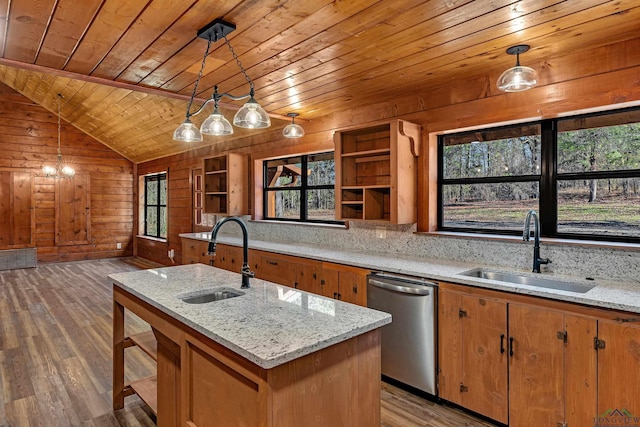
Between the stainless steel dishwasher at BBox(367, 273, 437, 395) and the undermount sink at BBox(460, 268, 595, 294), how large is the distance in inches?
14.7

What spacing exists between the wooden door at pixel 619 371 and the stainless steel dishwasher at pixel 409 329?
95cm

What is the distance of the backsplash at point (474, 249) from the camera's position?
8.10 ft

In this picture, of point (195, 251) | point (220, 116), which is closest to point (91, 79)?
point (220, 116)

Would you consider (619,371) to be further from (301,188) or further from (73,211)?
(73,211)

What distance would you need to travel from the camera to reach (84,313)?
467 cm

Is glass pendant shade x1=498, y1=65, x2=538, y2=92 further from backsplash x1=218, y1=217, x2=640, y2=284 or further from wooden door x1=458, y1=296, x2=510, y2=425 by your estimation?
wooden door x1=458, y1=296, x2=510, y2=425

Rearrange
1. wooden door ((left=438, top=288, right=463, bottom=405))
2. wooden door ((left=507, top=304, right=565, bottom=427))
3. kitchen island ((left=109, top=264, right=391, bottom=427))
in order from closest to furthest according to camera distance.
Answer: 1. kitchen island ((left=109, top=264, right=391, bottom=427))
2. wooden door ((left=507, top=304, right=565, bottom=427))
3. wooden door ((left=438, top=288, right=463, bottom=405))

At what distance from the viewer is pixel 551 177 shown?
2.82m

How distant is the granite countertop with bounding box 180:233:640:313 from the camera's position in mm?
2004

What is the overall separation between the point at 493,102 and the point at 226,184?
148 inches

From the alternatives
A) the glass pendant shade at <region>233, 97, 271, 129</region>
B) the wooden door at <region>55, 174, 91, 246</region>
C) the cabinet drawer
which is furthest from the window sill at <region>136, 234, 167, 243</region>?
the glass pendant shade at <region>233, 97, 271, 129</region>

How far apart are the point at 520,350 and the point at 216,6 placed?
254 cm

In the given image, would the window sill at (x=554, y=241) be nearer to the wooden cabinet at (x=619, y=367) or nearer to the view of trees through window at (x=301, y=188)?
the wooden cabinet at (x=619, y=367)

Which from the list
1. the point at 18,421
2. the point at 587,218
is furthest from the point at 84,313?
the point at 587,218
